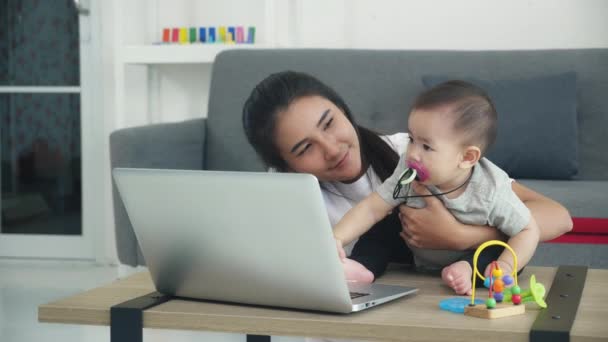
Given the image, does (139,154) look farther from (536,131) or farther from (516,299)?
(516,299)

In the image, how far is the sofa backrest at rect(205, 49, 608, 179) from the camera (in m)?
2.82

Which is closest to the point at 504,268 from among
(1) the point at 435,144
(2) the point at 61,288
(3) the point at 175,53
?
(1) the point at 435,144

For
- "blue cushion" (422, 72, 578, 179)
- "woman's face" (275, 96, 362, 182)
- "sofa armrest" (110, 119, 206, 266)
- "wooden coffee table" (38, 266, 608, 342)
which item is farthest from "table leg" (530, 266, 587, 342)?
"sofa armrest" (110, 119, 206, 266)

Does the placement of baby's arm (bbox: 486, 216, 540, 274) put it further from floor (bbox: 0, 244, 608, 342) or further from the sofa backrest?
the sofa backrest

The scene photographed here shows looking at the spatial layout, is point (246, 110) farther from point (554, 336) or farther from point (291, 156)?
point (554, 336)

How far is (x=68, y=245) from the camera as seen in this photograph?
375 cm

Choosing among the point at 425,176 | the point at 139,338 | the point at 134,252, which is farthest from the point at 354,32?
the point at 139,338

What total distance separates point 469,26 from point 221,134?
3.29 feet

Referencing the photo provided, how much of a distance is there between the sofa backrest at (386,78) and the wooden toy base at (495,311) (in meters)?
1.88

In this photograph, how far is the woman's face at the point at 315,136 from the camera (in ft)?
4.63

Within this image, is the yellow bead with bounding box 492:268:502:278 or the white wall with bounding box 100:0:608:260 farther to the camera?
the white wall with bounding box 100:0:608:260

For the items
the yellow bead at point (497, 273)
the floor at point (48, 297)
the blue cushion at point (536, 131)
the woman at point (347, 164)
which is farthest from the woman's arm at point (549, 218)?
the blue cushion at point (536, 131)

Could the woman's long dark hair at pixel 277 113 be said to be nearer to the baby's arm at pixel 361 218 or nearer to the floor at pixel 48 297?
the baby's arm at pixel 361 218

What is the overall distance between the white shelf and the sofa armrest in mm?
544
